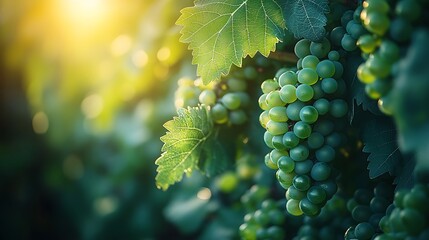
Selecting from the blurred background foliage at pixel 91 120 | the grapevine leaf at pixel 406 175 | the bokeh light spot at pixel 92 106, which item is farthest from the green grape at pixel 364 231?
the bokeh light spot at pixel 92 106

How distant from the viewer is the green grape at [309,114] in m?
1.00

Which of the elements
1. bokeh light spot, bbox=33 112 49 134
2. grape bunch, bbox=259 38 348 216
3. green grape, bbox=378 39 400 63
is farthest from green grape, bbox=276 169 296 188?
bokeh light spot, bbox=33 112 49 134

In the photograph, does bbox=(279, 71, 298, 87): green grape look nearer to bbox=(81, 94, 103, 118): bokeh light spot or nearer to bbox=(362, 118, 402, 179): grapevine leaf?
bbox=(362, 118, 402, 179): grapevine leaf

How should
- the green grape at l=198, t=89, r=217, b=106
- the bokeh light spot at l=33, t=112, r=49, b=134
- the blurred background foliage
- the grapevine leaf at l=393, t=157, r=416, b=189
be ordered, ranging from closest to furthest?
the grapevine leaf at l=393, t=157, r=416, b=189 → the green grape at l=198, t=89, r=217, b=106 → the blurred background foliage → the bokeh light spot at l=33, t=112, r=49, b=134

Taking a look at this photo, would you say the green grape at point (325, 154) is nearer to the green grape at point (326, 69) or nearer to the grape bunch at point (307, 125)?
the grape bunch at point (307, 125)

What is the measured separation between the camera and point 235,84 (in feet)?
4.15

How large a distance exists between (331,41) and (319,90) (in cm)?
12

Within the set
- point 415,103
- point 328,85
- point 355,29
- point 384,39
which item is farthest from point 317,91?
point 415,103

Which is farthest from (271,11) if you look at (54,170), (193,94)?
(54,170)

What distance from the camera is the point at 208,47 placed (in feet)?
3.57

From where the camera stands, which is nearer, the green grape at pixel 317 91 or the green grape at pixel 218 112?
the green grape at pixel 317 91

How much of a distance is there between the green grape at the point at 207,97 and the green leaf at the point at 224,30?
141 millimetres

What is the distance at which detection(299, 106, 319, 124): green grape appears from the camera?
39.2 inches

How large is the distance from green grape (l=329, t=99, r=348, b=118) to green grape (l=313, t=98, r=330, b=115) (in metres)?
0.02
